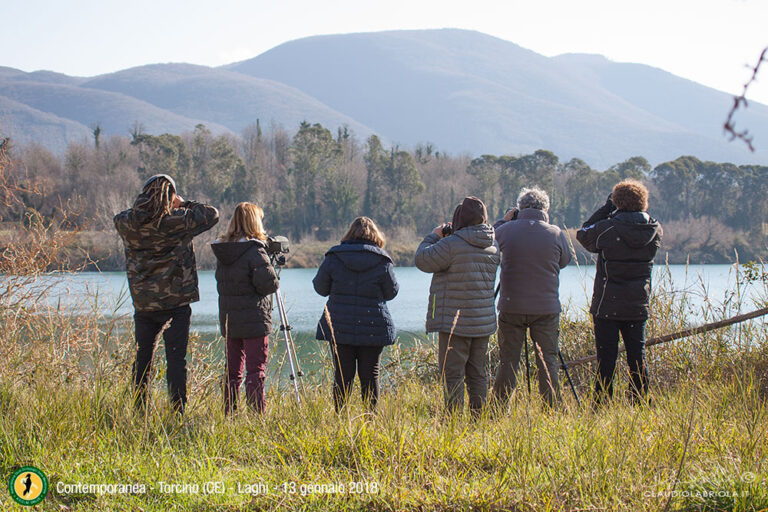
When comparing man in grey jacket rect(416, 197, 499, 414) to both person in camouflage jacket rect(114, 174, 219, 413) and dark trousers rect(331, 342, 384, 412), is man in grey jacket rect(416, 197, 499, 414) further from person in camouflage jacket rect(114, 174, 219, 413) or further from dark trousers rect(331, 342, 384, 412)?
person in camouflage jacket rect(114, 174, 219, 413)

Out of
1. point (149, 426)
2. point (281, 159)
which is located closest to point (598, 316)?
point (149, 426)

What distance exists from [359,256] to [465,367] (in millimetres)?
1009

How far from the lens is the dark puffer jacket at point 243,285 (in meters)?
4.06

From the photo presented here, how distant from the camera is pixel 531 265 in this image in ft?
13.8

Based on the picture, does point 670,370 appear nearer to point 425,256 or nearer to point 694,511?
point 425,256

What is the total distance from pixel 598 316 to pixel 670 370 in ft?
4.63

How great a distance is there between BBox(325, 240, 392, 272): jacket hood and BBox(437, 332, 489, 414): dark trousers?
2.09 ft

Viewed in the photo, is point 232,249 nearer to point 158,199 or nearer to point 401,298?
point 158,199

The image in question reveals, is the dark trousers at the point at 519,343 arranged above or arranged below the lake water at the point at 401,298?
above

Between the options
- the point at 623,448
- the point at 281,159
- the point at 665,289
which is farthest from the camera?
the point at 281,159

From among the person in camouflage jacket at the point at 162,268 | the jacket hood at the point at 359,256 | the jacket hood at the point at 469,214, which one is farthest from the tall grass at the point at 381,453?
the jacket hood at the point at 469,214

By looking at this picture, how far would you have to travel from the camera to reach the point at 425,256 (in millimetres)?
3955

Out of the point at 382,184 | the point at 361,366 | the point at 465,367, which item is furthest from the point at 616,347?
the point at 382,184

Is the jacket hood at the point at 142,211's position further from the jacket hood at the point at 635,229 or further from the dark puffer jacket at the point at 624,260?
the jacket hood at the point at 635,229
